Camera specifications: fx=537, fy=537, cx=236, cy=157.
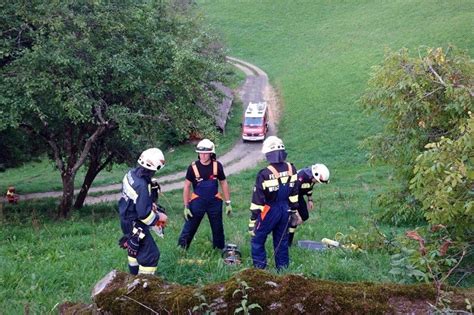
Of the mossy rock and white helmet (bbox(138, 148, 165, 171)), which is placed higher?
white helmet (bbox(138, 148, 165, 171))

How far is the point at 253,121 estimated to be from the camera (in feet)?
117

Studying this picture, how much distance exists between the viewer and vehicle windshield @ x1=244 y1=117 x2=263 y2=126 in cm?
3566

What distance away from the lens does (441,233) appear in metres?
7.45

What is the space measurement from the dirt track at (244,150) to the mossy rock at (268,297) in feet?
63.6

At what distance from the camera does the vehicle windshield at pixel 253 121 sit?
35.7m

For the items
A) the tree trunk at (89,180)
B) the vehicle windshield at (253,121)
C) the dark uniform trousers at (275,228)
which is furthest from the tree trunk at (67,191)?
the vehicle windshield at (253,121)

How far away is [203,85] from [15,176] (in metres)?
21.0

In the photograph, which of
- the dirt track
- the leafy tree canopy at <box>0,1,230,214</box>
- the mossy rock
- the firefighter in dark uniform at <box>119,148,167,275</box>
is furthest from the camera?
the dirt track

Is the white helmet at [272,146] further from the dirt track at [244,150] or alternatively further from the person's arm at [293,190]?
the dirt track at [244,150]

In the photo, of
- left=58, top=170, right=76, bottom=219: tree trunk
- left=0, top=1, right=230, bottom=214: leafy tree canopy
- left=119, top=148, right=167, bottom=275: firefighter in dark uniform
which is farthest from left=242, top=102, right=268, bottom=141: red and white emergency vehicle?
left=119, top=148, right=167, bottom=275: firefighter in dark uniform

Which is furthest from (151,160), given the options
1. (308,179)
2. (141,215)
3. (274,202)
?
(308,179)

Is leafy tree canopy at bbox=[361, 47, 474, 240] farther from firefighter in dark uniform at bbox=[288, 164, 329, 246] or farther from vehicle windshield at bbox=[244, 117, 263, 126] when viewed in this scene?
vehicle windshield at bbox=[244, 117, 263, 126]

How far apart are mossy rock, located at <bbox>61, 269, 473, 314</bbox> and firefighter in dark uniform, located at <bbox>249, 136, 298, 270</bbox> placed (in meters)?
3.40

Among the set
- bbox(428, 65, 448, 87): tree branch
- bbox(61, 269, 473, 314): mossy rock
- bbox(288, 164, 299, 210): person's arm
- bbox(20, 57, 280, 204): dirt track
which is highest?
bbox(428, 65, 448, 87): tree branch
